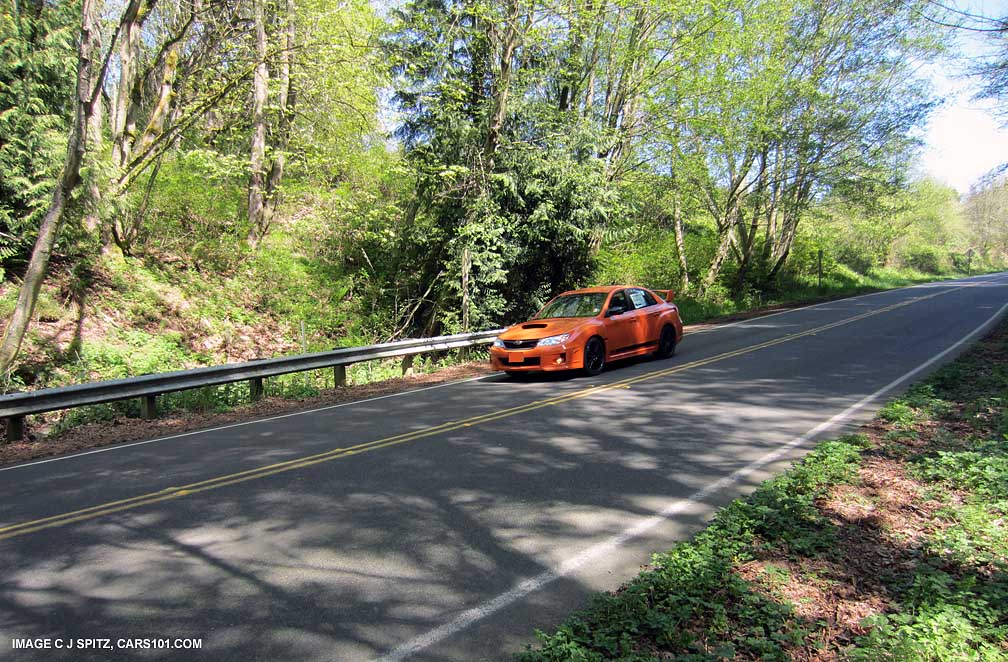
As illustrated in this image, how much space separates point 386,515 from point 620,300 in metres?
8.56

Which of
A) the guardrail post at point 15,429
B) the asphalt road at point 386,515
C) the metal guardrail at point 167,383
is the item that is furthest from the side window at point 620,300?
the guardrail post at point 15,429

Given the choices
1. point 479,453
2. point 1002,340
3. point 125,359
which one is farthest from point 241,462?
point 1002,340

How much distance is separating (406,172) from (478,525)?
14779mm

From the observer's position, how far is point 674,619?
3.22 metres

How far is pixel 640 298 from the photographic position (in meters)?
13.1

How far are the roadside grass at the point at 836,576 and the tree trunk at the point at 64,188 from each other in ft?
37.6

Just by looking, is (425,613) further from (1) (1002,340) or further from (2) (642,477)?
(1) (1002,340)

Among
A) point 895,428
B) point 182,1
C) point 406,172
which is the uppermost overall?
point 182,1

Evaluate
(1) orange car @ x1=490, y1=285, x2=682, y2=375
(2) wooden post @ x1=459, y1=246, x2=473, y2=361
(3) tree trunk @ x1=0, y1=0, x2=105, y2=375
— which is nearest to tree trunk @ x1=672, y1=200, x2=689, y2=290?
(2) wooden post @ x1=459, y1=246, x2=473, y2=361

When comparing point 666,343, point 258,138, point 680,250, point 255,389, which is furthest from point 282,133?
point 680,250

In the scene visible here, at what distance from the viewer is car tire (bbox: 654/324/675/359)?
42.8 ft

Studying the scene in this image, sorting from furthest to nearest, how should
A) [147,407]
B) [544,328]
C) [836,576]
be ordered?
[544,328], [147,407], [836,576]

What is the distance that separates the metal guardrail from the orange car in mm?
2745

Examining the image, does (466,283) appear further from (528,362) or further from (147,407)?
(147,407)
